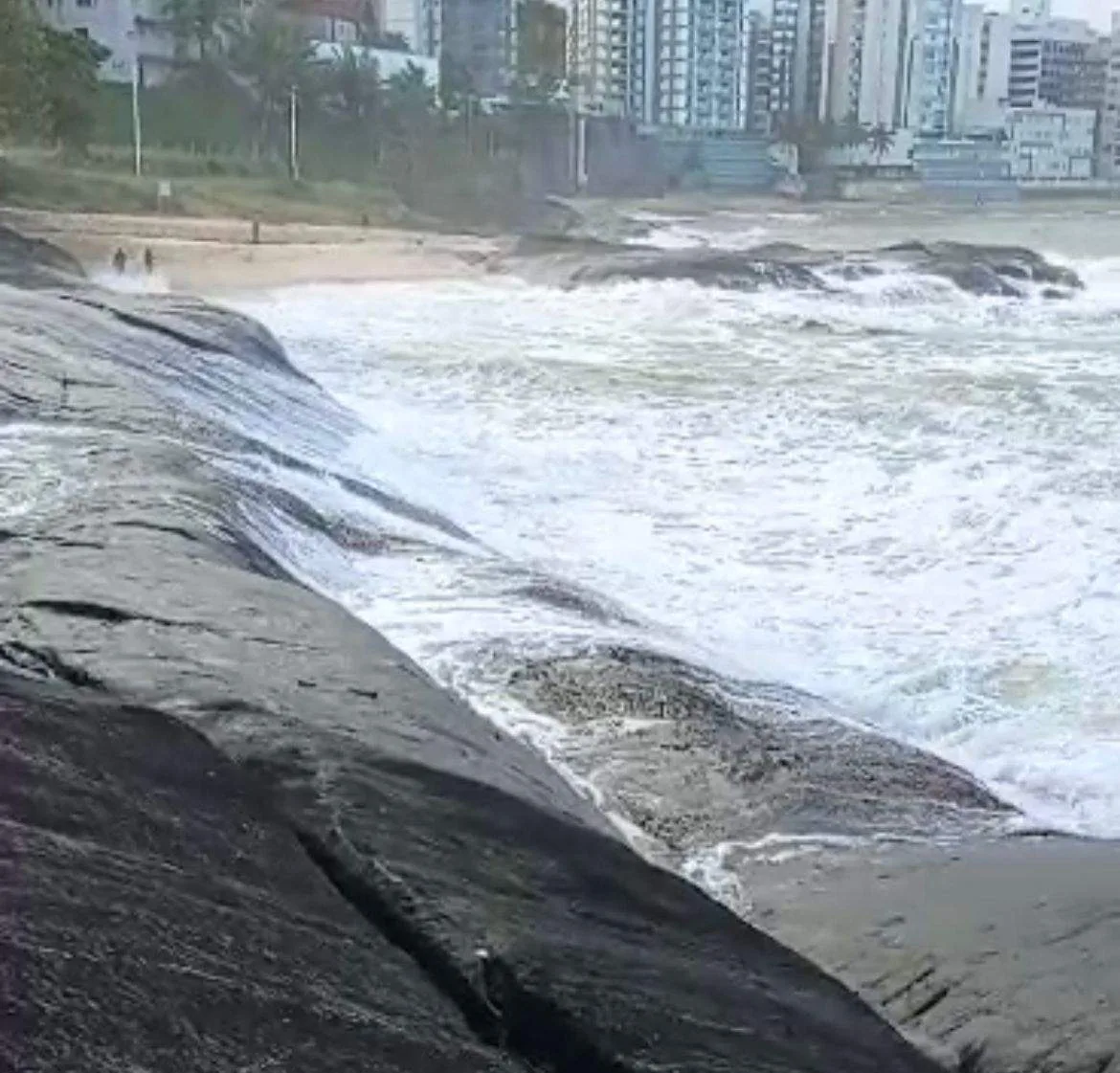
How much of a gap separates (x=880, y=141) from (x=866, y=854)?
335 ft

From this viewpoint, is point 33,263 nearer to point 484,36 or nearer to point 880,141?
point 484,36

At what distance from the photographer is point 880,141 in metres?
102

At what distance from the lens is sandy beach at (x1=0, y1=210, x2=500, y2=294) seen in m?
30.0

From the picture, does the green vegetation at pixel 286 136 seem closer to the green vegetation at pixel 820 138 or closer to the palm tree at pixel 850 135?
the green vegetation at pixel 820 138

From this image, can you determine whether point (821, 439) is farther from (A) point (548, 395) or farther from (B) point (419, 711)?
(B) point (419, 711)

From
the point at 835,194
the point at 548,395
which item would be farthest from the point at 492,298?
the point at 835,194

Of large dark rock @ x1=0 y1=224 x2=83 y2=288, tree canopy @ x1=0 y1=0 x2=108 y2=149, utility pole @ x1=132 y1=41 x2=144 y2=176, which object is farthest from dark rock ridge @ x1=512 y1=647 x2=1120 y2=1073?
utility pole @ x1=132 y1=41 x2=144 y2=176

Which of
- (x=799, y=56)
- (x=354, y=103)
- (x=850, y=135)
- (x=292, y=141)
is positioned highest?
(x=799, y=56)

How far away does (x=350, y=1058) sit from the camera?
9.19ft

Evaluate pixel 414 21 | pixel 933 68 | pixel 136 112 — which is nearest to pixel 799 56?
pixel 933 68

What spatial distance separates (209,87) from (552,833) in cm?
6195

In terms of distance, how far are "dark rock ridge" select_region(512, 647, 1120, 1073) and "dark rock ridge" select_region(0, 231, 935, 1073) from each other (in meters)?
0.26

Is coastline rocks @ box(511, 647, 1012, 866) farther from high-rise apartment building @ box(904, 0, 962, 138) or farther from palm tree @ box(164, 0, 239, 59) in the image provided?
high-rise apartment building @ box(904, 0, 962, 138)

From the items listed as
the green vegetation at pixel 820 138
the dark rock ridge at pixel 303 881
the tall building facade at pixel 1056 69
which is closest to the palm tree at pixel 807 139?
the green vegetation at pixel 820 138
